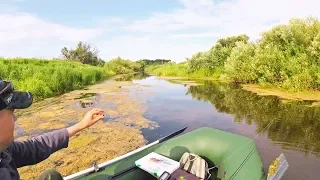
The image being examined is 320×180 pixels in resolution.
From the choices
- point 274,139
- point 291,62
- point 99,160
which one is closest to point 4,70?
point 99,160

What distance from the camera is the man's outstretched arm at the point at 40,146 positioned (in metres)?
1.51

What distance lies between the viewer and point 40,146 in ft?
5.23

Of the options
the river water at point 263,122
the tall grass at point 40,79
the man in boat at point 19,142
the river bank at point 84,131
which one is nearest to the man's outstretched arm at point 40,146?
the man in boat at point 19,142

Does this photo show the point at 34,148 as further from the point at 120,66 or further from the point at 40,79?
the point at 120,66

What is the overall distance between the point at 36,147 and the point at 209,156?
78.9 inches

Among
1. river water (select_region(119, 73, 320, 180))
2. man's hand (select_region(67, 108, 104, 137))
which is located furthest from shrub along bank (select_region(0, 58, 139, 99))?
man's hand (select_region(67, 108, 104, 137))

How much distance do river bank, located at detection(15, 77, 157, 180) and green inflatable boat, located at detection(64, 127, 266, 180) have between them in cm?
123

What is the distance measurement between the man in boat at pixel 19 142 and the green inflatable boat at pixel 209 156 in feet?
2.56

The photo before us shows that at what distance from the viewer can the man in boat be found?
1.05 metres

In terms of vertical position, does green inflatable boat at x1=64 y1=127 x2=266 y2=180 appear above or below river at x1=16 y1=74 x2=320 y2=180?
above

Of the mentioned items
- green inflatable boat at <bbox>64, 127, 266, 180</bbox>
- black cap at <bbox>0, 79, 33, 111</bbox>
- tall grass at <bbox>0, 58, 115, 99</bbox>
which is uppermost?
black cap at <bbox>0, 79, 33, 111</bbox>

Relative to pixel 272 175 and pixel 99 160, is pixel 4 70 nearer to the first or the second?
pixel 99 160

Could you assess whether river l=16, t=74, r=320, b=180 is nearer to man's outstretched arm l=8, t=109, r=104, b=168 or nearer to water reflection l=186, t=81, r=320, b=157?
water reflection l=186, t=81, r=320, b=157

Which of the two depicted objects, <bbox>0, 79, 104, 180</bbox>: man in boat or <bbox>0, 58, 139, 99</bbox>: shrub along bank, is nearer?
<bbox>0, 79, 104, 180</bbox>: man in boat
